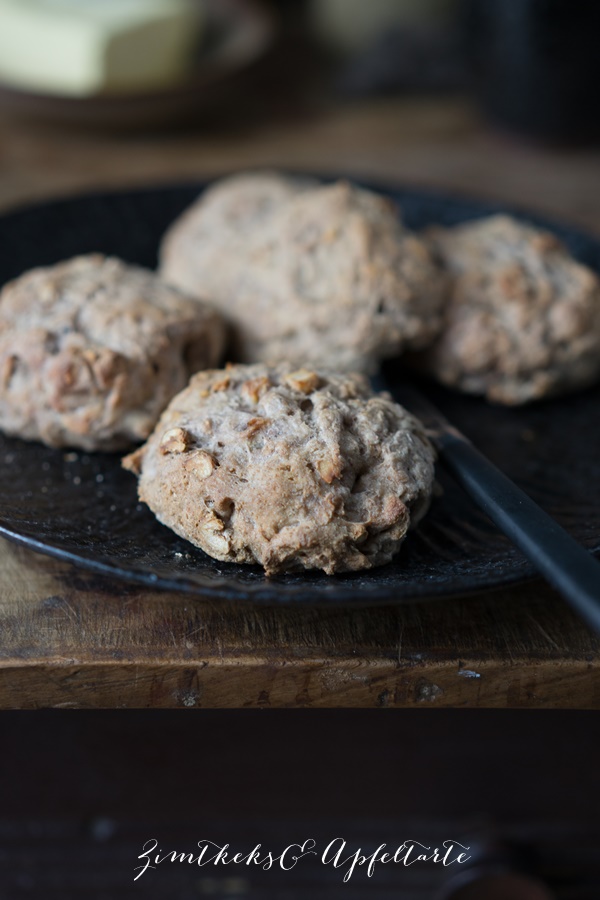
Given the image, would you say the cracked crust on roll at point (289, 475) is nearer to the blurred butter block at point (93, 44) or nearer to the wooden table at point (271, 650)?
the wooden table at point (271, 650)

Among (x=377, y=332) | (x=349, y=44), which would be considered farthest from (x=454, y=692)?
(x=349, y=44)

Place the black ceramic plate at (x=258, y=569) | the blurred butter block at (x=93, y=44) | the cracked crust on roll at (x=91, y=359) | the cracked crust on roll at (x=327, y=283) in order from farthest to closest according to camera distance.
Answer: the blurred butter block at (x=93, y=44) → the cracked crust on roll at (x=327, y=283) → the cracked crust on roll at (x=91, y=359) → the black ceramic plate at (x=258, y=569)

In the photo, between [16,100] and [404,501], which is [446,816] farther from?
[16,100]

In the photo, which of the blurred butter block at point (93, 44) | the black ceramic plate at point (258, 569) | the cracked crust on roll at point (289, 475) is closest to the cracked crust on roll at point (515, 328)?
the black ceramic plate at point (258, 569)

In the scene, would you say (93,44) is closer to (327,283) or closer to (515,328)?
(327,283)

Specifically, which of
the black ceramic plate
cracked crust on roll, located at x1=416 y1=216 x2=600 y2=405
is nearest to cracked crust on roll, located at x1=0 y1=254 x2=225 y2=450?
the black ceramic plate

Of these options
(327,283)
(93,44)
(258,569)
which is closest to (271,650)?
(258,569)
